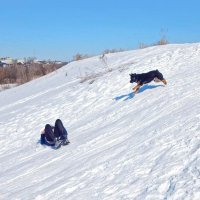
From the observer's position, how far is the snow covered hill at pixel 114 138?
219 inches

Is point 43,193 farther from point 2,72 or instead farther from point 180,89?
point 2,72

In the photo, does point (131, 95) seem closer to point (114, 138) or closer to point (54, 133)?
point (54, 133)

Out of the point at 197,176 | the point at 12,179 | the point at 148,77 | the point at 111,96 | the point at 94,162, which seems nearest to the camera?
the point at 197,176

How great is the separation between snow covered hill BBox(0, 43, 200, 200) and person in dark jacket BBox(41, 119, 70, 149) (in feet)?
0.82

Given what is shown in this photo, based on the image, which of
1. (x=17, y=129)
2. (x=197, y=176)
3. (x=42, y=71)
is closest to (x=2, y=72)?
(x=42, y=71)

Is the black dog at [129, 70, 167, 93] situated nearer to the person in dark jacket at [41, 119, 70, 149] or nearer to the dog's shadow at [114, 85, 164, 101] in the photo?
the dog's shadow at [114, 85, 164, 101]

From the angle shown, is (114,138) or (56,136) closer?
(114,138)

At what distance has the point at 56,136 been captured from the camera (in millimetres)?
9461

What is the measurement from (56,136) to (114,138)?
1724 millimetres

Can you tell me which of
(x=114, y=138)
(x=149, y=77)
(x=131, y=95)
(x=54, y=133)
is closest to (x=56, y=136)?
(x=54, y=133)

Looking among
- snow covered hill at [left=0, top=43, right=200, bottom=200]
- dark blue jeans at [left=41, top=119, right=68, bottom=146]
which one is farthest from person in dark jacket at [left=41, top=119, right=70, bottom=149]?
snow covered hill at [left=0, top=43, right=200, bottom=200]

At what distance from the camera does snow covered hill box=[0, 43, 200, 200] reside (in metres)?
5.56

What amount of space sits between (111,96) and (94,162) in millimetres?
5922

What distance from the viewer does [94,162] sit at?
6.96 m
